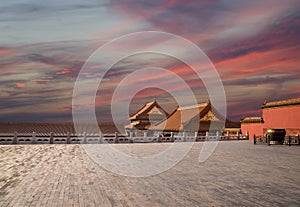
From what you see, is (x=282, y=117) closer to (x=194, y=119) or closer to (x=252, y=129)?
(x=252, y=129)

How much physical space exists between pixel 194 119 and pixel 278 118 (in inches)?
449

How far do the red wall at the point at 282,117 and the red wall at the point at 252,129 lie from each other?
1.36 m

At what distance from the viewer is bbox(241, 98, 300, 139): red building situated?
27500 mm

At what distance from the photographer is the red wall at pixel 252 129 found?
33.3m

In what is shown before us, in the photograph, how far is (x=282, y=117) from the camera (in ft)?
95.9

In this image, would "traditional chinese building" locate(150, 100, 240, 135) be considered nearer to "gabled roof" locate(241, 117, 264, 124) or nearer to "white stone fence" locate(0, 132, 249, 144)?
"gabled roof" locate(241, 117, 264, 124)

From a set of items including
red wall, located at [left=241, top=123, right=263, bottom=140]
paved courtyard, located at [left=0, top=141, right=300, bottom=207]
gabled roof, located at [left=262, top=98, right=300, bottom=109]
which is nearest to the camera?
paved courtyard, located at [left=0, top=141, right=300, bottom=207]

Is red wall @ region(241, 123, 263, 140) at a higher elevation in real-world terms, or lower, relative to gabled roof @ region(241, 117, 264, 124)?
lower

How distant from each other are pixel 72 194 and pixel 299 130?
2479 centimetres

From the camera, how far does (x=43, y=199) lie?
680 centimetres

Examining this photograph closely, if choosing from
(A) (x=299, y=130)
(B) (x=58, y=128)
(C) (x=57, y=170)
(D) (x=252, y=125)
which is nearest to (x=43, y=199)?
(C) (x=57, y=170)

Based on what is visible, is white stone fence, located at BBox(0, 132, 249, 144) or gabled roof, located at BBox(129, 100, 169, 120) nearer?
white stone fence, located at BBox(0, 132, 249, 144)

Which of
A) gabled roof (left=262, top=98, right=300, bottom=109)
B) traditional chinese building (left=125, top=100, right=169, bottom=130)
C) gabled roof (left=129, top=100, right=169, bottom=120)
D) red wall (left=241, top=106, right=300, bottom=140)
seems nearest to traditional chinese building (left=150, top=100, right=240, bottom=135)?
traditional chinese building (left=125, top=100, right=169, bottom=130)

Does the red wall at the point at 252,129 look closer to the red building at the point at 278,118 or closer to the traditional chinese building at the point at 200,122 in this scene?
the red building at the point at 278,118
